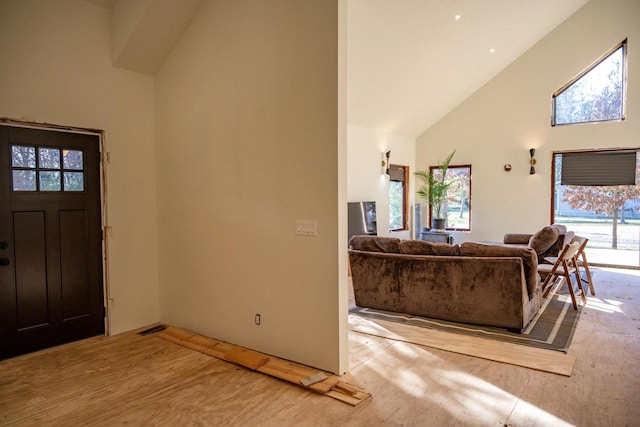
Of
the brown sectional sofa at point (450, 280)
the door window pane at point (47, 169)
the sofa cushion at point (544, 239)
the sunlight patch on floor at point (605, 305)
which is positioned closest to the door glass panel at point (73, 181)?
the door window pane at point (47, 169)

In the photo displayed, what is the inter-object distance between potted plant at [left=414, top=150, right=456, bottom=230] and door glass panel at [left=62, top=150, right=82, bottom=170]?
6914 mm

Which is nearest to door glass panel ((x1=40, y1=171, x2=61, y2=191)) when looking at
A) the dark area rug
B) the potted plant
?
the dark area rug

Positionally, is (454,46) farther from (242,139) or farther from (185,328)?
(185,328)

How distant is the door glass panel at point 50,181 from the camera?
3709mm

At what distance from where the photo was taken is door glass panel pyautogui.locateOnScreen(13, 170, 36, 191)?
11.6 ft

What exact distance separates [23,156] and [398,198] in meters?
7.00

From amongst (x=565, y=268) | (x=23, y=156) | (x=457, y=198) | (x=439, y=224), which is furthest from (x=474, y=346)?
(x=457, y=198)

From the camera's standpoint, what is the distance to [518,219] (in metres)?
8.36

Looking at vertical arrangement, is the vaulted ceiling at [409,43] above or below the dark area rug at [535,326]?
above

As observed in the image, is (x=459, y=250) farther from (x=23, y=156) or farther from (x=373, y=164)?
(x=23, y=156)

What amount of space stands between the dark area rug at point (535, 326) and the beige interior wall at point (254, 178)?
1498mm

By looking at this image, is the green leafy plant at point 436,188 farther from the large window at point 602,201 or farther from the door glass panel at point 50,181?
the door glass panel at point 50,181

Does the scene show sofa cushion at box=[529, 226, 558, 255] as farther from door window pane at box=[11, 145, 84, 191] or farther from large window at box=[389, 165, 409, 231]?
door window pane at box=[11, 145, 84, 191]

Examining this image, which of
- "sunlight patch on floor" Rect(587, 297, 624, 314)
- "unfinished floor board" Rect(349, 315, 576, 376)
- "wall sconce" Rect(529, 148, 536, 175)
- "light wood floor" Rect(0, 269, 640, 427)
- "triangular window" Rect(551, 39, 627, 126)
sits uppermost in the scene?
"triangular window" Rect(551, 39, 627, 126)
